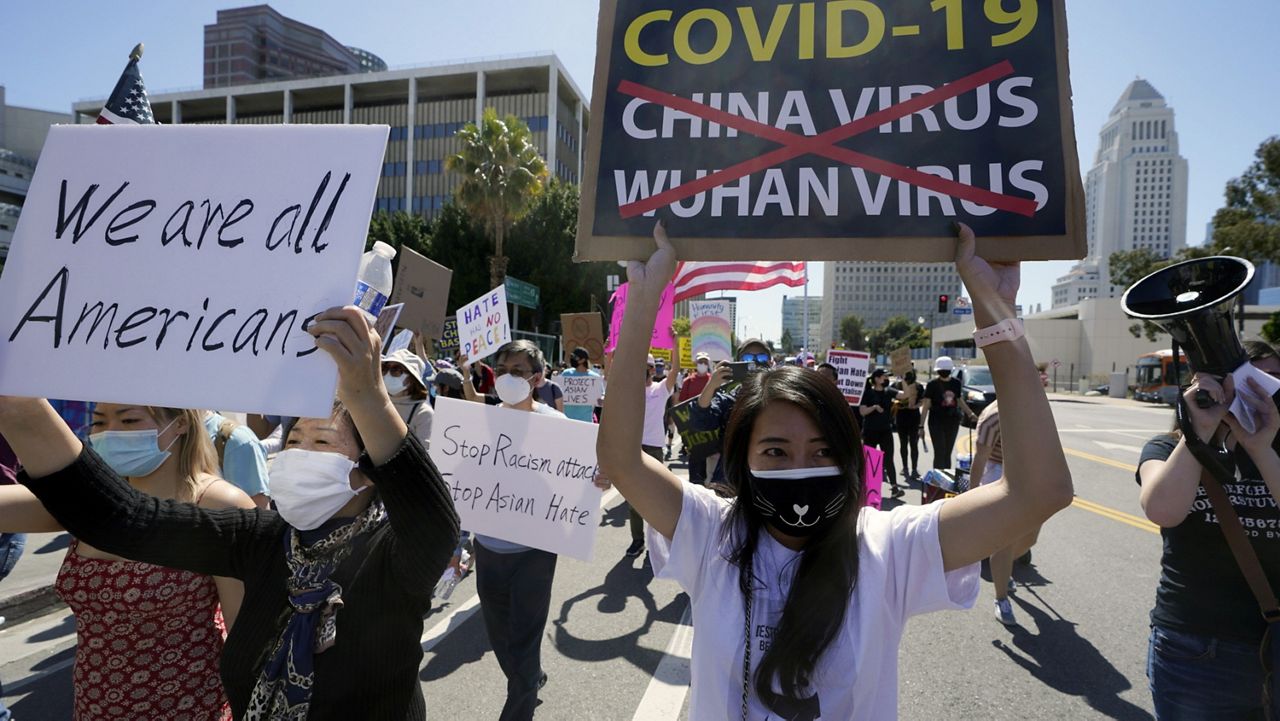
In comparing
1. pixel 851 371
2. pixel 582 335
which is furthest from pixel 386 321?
pixel 582 335

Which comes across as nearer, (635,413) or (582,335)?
(635,413)

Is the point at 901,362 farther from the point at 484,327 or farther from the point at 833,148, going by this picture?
the point at 833,148

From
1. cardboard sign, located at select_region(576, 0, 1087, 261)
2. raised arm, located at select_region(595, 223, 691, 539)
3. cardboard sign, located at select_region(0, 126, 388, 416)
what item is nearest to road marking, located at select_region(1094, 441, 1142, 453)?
cardboard sign, located at select_region(576, 0, 1087, 261)

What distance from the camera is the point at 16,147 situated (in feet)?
188

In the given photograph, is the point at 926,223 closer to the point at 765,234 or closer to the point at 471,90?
the point at 765,234

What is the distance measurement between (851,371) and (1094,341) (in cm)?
6013

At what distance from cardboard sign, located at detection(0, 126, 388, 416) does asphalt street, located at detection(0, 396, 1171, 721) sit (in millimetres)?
2805

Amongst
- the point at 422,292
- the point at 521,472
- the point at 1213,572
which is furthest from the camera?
the point at 422,292

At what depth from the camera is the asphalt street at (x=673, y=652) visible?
3730 mm

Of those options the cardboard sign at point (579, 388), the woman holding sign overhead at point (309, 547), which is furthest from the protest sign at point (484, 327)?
the woman holding sign overhead at point (309, 547)

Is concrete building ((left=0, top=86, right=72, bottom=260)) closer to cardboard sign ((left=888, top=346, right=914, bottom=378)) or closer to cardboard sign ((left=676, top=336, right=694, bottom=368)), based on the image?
cardboard sign ((left=676, top=336, right=694, bottom=368))

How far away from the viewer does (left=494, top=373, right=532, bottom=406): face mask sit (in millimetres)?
4141

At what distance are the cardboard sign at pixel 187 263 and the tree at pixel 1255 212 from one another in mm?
37860

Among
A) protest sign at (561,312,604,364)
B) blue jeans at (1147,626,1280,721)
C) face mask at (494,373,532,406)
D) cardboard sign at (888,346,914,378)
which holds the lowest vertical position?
blue jeans at (1147,626,1280,721)
